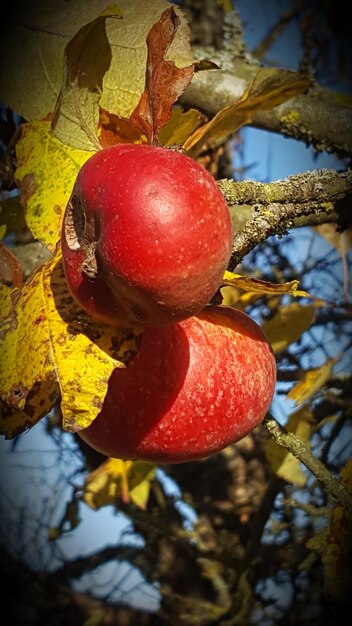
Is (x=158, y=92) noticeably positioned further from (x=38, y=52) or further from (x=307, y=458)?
Answer: (x=307, y=458)

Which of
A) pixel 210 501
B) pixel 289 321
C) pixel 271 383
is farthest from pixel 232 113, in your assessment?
pixel 210 501

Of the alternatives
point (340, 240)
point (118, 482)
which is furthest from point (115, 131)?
point (340, 240)

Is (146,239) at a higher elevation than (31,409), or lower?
higher

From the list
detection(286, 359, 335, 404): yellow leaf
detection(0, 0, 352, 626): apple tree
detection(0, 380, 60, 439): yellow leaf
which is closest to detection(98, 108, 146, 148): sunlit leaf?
detection(0, 0, 352, 626): apple tree

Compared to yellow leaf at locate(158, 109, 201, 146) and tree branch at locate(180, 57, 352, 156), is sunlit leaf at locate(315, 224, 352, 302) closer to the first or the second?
tree branch at locate(180, 57, 352, 156)

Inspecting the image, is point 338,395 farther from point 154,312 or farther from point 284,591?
point 154,312

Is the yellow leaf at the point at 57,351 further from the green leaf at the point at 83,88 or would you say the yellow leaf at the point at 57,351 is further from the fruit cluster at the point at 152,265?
the green leaf at the point at 83,88
